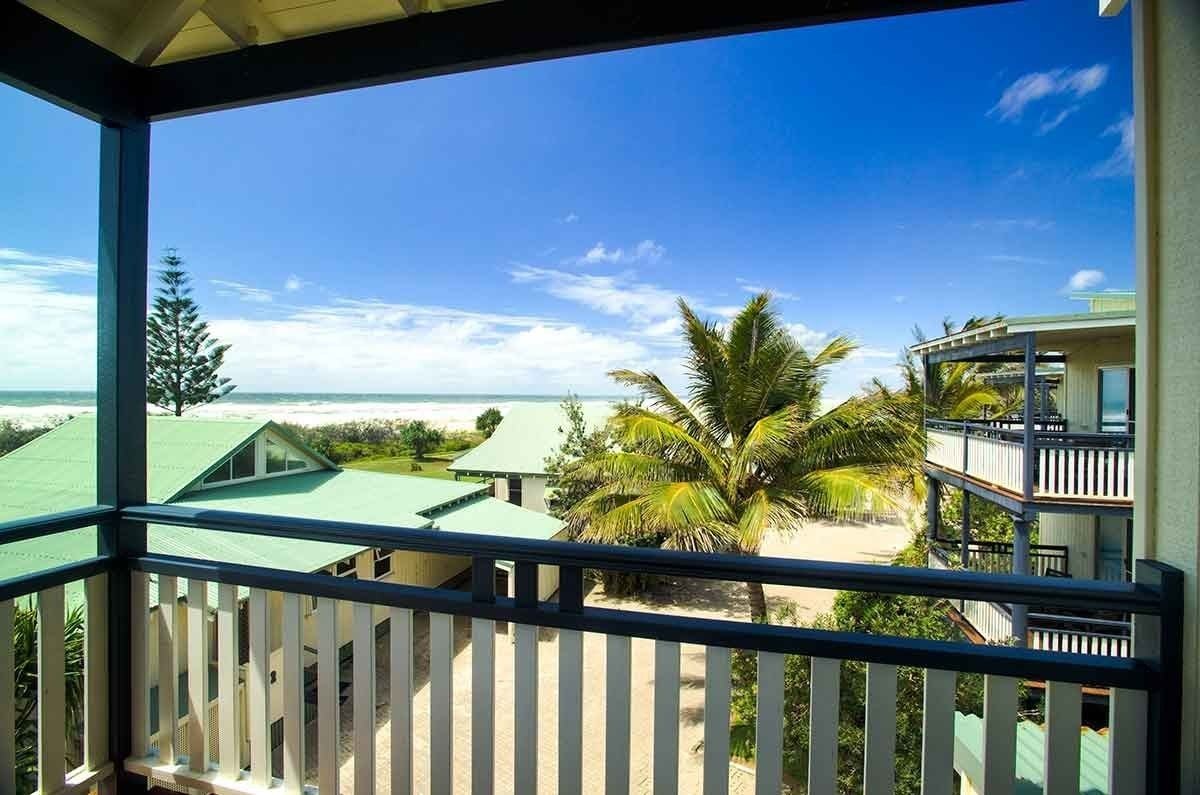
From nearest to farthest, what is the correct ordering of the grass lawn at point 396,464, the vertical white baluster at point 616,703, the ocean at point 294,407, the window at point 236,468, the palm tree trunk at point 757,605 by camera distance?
1. the vertical white baluster at point 616,703
2. the ocean at point 294,407
3. the window at point 236,468
4. the grass lawn at point 396,464
5. the palm tree trunk at point 757,605

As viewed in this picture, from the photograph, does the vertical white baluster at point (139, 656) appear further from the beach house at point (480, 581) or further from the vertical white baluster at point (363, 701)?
the vertical white baluster at point (363, 701)

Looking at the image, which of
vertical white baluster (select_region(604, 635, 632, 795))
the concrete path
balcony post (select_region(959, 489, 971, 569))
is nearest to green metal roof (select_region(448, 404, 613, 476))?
the concrete path

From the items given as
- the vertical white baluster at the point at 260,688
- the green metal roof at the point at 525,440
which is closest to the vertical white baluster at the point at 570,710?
the vertical white baluster at the point at 260,688

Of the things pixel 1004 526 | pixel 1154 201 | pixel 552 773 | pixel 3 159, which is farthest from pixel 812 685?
pixel 1004 526

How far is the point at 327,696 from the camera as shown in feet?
4.01

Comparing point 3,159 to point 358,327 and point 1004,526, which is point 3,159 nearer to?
point 1004,526

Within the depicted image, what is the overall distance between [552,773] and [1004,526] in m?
6.79

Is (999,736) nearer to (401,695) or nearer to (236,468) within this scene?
(401,695)

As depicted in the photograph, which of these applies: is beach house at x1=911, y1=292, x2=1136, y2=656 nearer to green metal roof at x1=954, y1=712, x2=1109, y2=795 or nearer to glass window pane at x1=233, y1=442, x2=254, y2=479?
green metal roof at x1=954, y1=712, x2=1109, y2=795

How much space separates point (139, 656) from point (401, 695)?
0.82 metres

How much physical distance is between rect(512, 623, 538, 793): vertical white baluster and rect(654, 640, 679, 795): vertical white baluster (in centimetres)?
24

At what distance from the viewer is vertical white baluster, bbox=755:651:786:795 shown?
3.22 ft

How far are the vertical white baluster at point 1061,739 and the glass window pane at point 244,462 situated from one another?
3676mm

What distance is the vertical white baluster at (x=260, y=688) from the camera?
1288 mm
